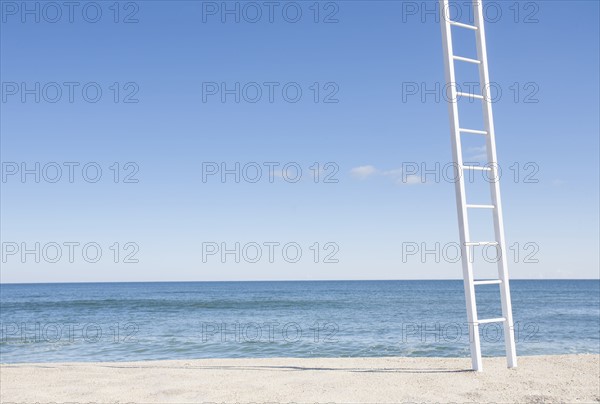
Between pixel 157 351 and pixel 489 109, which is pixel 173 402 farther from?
pixel 157 351

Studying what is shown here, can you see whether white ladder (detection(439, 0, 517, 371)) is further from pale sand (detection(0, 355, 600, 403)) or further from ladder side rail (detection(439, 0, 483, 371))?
pale sand (detection(0, 355, 600, 403))

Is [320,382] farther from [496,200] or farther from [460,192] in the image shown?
[496,200]

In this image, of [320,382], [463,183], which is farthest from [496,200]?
[320,382]

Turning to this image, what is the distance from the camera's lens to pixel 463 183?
7.61m

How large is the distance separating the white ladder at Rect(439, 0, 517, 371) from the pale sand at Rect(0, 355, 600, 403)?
2.28ft

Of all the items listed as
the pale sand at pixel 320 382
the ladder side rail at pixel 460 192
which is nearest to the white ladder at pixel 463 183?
the ladder side rail at pixel 460 192

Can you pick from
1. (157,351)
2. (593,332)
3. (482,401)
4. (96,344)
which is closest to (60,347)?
(96,344)

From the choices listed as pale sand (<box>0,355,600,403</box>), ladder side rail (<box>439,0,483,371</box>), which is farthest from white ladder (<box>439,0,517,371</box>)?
pale sand (<box>0,355,600,403</box>)

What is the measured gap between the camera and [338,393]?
6.92 meters

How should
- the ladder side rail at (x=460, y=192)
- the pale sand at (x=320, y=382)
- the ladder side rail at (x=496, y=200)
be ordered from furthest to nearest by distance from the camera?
the ladder side rail at (x=496, y=200) < the ladder side rail at (x=460, y=192) < the pale sand at (x=320, y=382)

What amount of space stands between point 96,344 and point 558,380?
1471cm

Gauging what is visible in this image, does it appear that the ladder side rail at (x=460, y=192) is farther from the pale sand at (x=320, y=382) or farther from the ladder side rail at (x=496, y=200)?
the pale sand at (x=320, y=382)

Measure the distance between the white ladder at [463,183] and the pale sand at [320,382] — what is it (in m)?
0.70

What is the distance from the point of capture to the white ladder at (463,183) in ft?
24.7
